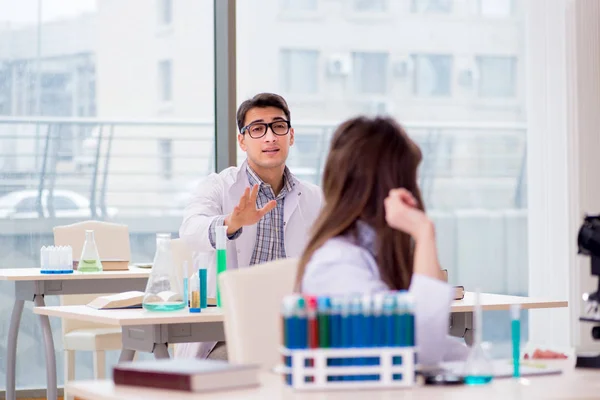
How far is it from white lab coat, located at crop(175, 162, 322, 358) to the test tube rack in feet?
6.48

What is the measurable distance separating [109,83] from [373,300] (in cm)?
460

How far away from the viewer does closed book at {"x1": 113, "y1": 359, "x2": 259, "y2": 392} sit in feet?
5.53

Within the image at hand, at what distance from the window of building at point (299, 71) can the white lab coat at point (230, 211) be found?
3629 mm

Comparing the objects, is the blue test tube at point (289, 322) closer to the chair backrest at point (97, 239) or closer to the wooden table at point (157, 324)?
the wooden table at point (157, 324)

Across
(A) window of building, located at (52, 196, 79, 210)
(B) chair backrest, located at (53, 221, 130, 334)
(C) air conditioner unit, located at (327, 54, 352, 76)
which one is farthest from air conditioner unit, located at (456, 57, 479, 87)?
(B) chair backrest, located at (53, 221, 130, 334)

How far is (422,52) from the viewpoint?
7852mm

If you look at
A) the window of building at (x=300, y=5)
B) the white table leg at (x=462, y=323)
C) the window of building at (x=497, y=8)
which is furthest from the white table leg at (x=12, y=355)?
the window of building at (x=497, y=8)

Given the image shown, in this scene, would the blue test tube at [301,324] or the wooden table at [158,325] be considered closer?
the blue test tube at [301,324]

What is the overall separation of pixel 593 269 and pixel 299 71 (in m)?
5.77

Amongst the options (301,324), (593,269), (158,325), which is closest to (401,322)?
(301,324)

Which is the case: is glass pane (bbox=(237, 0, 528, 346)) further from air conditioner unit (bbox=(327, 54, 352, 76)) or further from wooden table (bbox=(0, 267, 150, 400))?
wooden table (bbox=(0, 267, 150, 400))

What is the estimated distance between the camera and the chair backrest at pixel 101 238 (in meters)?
5.09

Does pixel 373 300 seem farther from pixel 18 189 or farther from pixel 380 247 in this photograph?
pixel 18 189

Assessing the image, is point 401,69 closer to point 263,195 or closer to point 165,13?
point 165,13
